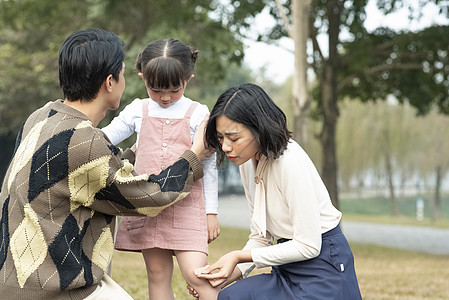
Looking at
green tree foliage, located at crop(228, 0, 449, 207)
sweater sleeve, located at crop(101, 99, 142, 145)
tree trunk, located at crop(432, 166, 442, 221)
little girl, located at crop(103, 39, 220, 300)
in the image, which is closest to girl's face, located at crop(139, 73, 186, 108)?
little girl, located at crop(103, 39, 220, 300)

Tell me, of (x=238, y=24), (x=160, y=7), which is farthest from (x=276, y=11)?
(x=160, y=7)

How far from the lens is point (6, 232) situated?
7.62 feet

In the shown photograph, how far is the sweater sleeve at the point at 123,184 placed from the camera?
7.68 feet

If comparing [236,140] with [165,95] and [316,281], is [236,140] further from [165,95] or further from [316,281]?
[316,281]

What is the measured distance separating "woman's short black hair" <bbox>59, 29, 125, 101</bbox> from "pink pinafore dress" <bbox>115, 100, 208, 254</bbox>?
50 centimetres

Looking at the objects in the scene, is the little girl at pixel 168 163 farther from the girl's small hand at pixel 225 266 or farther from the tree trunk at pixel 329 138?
the tree trunk at pixel 329 138

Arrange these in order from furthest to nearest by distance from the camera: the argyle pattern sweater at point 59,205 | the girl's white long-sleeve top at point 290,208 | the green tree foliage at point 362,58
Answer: the green tree foliage at point 362,58 < the girl's white long-sleeve top at point 290,208 < the argyle pattern sweater at point 59,205

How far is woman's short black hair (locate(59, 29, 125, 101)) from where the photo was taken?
2396mm

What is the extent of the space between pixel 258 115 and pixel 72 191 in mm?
792

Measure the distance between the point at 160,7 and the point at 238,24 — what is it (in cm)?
273

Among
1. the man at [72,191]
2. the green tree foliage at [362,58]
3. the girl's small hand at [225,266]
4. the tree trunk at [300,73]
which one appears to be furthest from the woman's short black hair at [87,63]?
the green tree foliage at [362,58]

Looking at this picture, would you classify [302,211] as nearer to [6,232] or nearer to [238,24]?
[6,232]

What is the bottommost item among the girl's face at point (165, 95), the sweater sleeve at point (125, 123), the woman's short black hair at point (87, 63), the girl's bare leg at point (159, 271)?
the girl's bare leg at point (159, 271)

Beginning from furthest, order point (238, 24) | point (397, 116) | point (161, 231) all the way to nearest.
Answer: point (397, 116)
point (238, 24)
point (161, 231)
